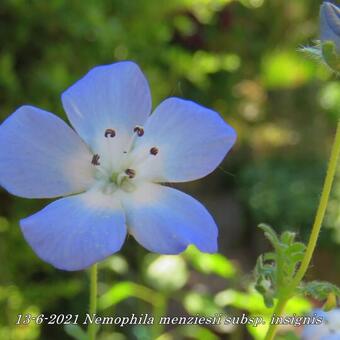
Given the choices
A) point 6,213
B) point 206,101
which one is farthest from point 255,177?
point 6,213

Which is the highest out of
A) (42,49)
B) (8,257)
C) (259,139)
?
(42,49)

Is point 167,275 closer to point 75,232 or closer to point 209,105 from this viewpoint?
point 75,232

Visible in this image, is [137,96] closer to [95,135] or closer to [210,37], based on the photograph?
[95,135]

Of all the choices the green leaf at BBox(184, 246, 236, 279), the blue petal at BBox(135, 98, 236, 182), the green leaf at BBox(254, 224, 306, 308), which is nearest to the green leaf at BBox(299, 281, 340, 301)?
the green leaf at BBox(254, 224, 306, 308)

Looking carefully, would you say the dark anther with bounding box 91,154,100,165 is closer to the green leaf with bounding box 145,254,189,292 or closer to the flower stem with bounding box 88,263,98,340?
the flower stem with bounding box 88,263,98,340

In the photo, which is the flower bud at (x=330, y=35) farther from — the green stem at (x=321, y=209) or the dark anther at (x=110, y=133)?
the dark anther at (x=110, y=133)

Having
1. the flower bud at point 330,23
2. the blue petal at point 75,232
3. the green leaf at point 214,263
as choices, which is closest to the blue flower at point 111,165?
the blue petal at point 75,232
